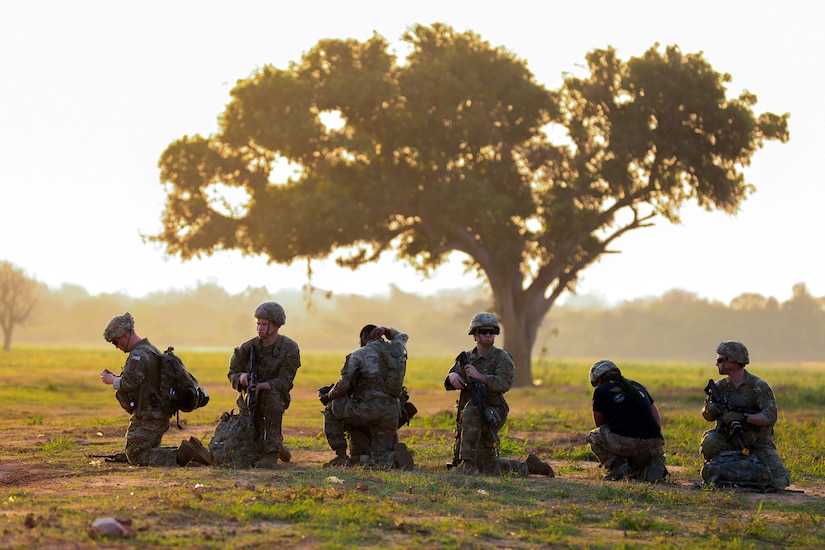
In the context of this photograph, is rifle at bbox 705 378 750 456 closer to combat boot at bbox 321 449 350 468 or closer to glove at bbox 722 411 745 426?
glove at bbox 722 411 745 426

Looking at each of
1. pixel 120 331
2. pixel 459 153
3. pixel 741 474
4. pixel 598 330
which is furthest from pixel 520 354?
pixel 598 330

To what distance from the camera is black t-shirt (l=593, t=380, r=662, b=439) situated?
42.4ft

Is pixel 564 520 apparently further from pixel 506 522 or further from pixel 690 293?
pixel 690 293

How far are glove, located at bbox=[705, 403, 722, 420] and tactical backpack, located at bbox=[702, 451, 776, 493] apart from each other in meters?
0.47

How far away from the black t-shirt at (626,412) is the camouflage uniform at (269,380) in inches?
149

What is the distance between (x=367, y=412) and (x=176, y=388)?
7.89 ft

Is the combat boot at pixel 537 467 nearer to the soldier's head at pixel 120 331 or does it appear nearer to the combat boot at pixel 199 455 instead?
the combat boot at pixel 199 455

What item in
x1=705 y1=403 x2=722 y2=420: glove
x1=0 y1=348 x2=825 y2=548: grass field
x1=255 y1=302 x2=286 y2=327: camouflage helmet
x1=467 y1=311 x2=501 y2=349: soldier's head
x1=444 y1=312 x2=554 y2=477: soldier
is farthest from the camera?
x1=255 y1=302 x2=286 y2=327: camouflage helmet

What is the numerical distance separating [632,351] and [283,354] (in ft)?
421

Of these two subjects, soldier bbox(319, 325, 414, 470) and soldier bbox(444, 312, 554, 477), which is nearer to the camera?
soldier bbox(444, 312, 554, 477)

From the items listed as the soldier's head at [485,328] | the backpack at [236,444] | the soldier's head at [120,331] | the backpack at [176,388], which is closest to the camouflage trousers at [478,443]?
the soldier's head at [485,328]

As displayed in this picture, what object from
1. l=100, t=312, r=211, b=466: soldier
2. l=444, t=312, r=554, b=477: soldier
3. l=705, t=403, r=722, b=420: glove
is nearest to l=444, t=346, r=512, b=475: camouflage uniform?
l=444, t=312, r=554, b=477: soldier

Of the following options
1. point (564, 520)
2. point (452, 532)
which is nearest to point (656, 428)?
point (564, 520)

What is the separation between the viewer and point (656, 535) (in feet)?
30.8
